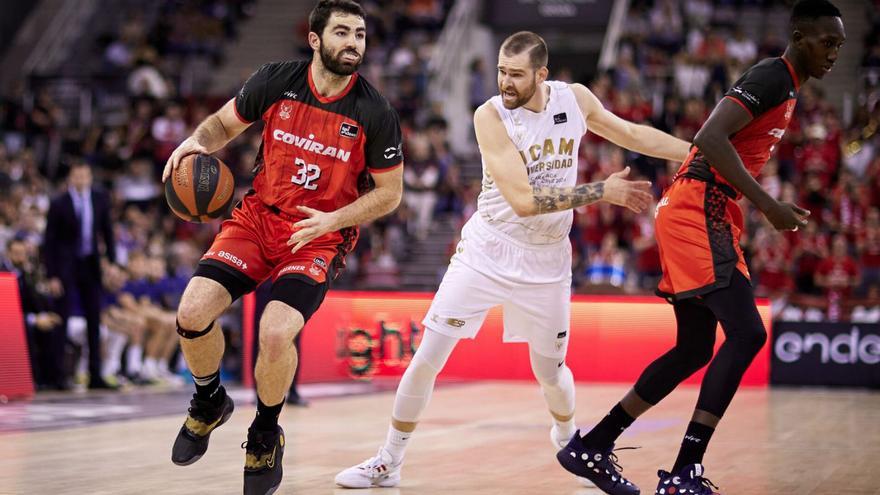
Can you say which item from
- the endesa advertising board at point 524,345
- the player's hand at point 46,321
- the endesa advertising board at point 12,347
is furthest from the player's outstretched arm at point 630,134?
the endesa advertising board at point 524,345

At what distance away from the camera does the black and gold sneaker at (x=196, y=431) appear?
573 cm

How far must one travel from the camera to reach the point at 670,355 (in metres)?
5.69

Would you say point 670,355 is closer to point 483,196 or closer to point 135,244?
point 483,196

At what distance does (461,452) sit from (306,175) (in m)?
2.65

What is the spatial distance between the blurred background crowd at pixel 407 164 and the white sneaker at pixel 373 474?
7092mm

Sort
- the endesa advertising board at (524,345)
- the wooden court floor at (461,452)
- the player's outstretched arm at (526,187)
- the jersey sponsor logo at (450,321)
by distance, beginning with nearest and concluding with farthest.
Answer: the player's outstretched arm at (526,187), the jersey sponsor logo at (450,321), the wooden court floor at (461,452), the endesa advertising board at (524,345)

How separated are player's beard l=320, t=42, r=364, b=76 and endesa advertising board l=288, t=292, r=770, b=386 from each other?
8.53 metres

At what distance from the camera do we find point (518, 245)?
238 inches

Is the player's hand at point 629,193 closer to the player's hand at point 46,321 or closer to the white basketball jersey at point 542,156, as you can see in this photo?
the white basketball jersey at point 542,156

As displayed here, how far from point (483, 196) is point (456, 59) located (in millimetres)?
17392

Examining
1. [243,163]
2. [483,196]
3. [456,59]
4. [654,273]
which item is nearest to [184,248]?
[243,163]

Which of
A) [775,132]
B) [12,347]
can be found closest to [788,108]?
[775,132]

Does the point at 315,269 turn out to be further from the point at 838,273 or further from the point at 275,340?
the point at 838,273

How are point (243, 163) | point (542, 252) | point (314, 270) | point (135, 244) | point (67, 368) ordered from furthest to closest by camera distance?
point (243, 163), point (135, 244), point (67, 368), point (542, 252), point (314, 270)
